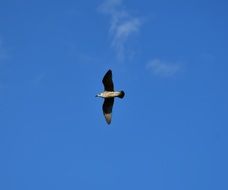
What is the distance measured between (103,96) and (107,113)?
1.52m

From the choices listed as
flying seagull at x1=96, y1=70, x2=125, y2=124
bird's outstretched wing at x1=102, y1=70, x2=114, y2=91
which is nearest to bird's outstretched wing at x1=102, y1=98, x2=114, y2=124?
flying seagull at x1=96, y1=70, x2=125, y2=124

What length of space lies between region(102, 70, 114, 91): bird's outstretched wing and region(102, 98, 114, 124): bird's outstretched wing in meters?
1.18

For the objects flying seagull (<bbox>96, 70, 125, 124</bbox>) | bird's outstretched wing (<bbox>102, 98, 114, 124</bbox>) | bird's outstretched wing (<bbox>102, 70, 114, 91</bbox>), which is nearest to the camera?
bird's outstretched wing (<bbox>102, 70, 114, 91</bbox>)

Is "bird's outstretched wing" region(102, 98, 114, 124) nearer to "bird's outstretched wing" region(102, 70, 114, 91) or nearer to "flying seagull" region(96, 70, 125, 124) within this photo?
"flying seagull" region(96, 70, 125, 124)

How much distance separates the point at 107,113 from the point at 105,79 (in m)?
2.93

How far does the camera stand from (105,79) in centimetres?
5372

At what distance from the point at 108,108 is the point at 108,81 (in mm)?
2520

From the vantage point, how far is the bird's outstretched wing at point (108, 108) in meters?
55.3

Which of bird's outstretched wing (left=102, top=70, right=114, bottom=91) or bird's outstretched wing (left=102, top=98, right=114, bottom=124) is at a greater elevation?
bird's outstretched wing (left=102, top=70, right=114, bottom=91)

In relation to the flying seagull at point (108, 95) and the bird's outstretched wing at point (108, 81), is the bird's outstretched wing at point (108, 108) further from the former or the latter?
the bird's outstretched wing at point (108, 81)

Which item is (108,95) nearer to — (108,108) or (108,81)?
(108,81)

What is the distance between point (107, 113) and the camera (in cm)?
5559

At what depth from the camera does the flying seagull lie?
53719 mm

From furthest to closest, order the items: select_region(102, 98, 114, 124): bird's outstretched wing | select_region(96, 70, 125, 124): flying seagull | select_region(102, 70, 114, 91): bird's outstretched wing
→ select_region(102, 98, 114, 124): bird's outstretched wing, select_region(96, 70, 125, 124): flying seagull, select_region(102, 70, 114, 91): bird's outstretched wing
